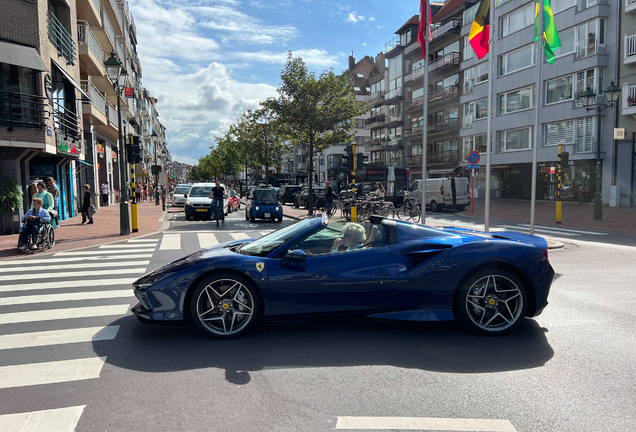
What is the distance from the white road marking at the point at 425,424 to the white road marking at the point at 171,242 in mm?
9467

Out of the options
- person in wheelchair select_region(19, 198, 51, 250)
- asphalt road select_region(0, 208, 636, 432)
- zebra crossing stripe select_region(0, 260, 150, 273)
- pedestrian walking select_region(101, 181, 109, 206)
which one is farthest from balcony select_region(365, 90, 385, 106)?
asphalt road select_region(0, 208, 636, 432)

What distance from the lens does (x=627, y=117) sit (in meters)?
27.0

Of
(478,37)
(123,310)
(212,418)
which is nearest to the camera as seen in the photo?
(212,418)

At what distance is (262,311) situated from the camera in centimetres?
457

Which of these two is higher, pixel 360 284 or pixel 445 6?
pixel 445 6

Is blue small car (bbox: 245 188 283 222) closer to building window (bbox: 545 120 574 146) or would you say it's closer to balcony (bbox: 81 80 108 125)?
balcony (bbox: 81 80 108 125)

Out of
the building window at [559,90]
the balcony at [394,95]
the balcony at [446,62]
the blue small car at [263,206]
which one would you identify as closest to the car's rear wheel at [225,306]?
the blue small car at [263,206]

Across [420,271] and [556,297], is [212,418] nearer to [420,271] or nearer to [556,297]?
[420,271]

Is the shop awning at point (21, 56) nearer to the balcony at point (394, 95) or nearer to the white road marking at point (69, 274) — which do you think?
the white road marking at point (69, 274)

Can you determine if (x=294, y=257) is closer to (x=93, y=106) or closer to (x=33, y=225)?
(x=33, y=225)

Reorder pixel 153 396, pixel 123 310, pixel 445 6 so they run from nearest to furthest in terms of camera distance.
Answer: pixel 153 396 → pixel 123 310 → pixel 445 6

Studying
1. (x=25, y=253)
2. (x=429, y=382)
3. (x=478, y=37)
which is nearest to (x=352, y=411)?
(x=429, y=382)

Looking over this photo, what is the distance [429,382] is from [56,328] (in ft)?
12.8

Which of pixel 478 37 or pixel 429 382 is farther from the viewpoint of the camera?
pixel 478 37
